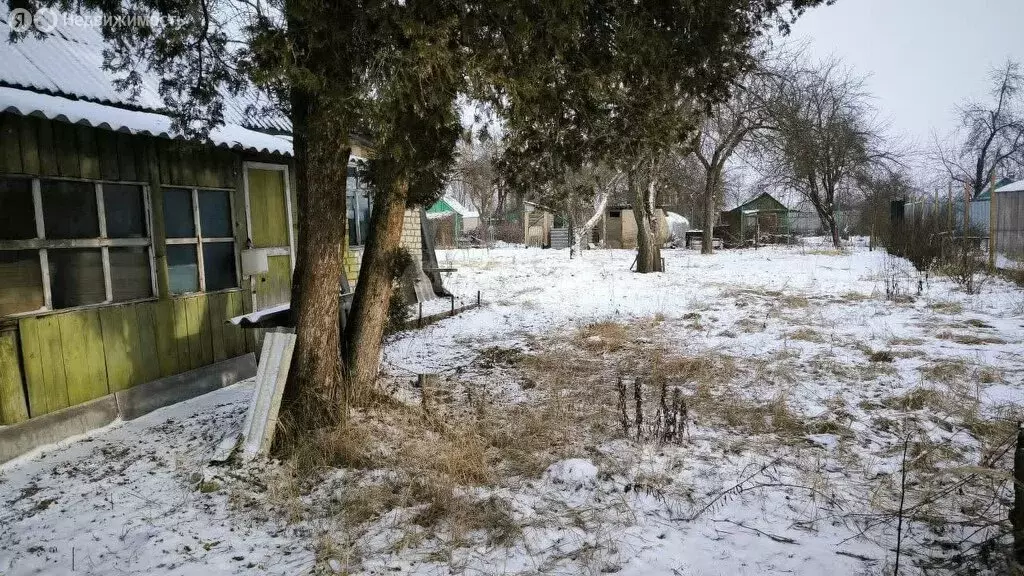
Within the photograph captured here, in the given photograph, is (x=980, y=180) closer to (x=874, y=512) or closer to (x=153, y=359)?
(x=874, y=512)

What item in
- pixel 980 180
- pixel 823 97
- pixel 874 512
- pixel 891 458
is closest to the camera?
pixel 874 512

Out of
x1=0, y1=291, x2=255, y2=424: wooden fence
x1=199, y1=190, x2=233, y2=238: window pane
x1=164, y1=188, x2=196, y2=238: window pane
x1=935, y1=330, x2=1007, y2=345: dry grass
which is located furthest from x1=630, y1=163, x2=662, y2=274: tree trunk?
x1=164, y1=188, x2=196, y2=238: window pane

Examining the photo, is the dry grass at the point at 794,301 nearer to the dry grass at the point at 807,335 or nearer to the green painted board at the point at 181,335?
the dry grass at the point at 807,335

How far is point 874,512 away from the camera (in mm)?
2826

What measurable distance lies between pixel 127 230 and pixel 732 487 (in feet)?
17.0

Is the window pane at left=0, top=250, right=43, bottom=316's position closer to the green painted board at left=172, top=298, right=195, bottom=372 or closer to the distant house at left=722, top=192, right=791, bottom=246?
the green painted board at left=172, top=298, right=195, bottom=372

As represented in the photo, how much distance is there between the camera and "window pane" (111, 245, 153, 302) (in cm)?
474

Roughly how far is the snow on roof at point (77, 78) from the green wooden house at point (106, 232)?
0.02 metres

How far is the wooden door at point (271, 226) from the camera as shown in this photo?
6.20 metres

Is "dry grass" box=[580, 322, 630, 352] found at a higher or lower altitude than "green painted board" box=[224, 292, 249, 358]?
lower

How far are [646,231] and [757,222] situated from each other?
14.0 metres

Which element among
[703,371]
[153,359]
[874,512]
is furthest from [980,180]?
[153,359]

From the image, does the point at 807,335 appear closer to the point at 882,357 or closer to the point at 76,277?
the point at 882,357

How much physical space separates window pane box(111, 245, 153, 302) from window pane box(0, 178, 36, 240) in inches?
26.6
